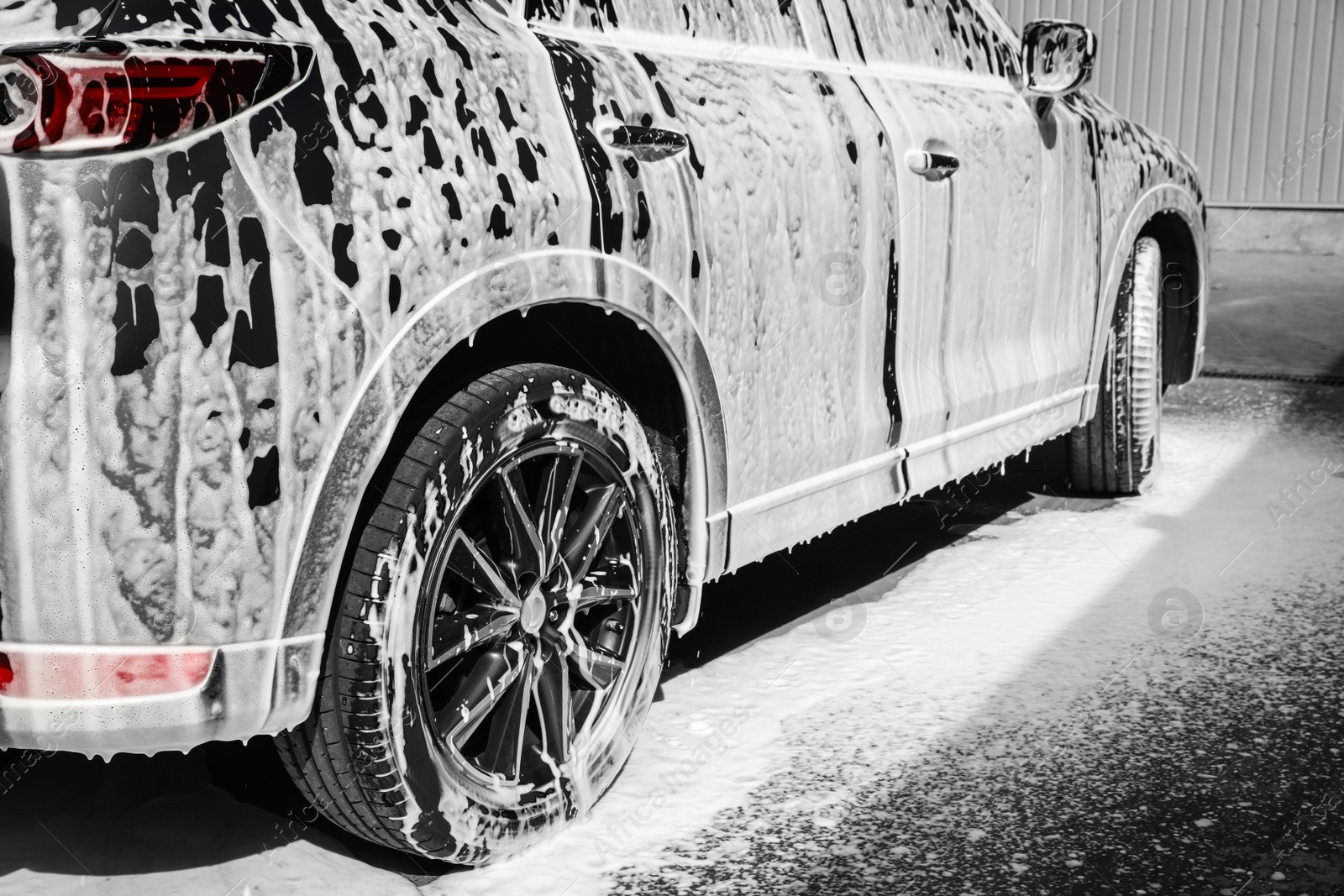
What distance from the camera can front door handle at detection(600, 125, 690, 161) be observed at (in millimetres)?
2350

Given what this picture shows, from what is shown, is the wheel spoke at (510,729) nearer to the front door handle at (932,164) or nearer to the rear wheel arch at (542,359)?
the rear wheel arch at (542,359)

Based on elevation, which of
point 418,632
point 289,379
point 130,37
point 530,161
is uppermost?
point 130,37

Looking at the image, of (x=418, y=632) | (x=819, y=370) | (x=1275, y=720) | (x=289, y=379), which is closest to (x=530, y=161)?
(x=289, y=379)

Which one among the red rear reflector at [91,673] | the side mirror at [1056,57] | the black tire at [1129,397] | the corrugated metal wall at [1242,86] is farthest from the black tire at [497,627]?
the corrugated metal wall at [1242,86]

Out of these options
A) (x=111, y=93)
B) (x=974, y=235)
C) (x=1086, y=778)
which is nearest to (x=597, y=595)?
(x=1086, y=778)

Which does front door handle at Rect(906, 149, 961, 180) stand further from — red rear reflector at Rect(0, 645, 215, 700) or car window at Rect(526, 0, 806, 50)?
red rear reflector at Rect(0, 645, 215, 700)

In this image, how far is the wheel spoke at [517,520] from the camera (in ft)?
7.45

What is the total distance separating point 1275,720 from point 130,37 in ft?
8.38

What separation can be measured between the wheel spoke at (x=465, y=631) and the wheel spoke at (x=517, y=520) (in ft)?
0.27

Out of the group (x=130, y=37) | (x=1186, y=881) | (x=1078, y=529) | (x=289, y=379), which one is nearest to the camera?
(x=130, y=37)

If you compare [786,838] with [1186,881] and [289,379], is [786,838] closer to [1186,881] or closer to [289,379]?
[1186,881]

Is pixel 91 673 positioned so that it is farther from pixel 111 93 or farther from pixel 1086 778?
pixel 1086 778

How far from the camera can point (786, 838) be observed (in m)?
2.53

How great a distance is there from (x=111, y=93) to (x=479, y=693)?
41.7 inches
